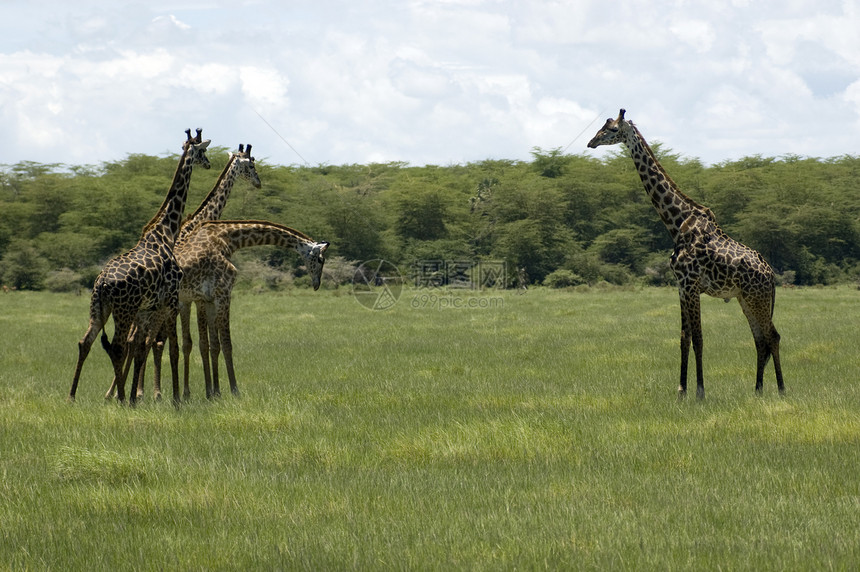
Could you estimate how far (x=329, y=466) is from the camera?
8312 mm

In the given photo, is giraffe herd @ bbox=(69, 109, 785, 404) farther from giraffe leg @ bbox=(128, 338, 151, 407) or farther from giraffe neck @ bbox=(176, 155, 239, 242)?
giraffe neck @ bbox=(176, 155, 239, 242)

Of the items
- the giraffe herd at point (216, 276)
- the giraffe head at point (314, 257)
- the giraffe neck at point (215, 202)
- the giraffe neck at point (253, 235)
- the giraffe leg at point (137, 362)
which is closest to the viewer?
the giraffe herd at point (216, 276)

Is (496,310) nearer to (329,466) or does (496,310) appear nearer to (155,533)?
(329,466)

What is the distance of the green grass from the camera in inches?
232

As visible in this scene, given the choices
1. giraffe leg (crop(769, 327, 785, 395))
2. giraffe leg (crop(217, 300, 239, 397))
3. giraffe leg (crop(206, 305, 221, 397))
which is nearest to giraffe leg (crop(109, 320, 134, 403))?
giraffe leg (crop(217, 300, 239, 397))

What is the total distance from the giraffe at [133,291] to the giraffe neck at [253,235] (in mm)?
998

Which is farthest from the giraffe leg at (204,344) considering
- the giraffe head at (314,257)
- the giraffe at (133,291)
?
the giraffe head at (314,257)

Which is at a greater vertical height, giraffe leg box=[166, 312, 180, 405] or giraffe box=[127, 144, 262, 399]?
giraffe box=[127, 144, 262, 399]

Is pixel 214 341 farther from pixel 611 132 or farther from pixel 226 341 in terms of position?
pixel 611 132

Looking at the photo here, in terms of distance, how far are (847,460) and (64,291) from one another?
52775 millimetres

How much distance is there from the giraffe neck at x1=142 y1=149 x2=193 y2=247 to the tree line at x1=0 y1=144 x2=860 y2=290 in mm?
42161

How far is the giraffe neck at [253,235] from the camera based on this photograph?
12.9m

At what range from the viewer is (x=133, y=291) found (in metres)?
10.8

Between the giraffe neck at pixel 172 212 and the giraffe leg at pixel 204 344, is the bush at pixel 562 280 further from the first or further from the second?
the giraffe neck at pixel 172 212
